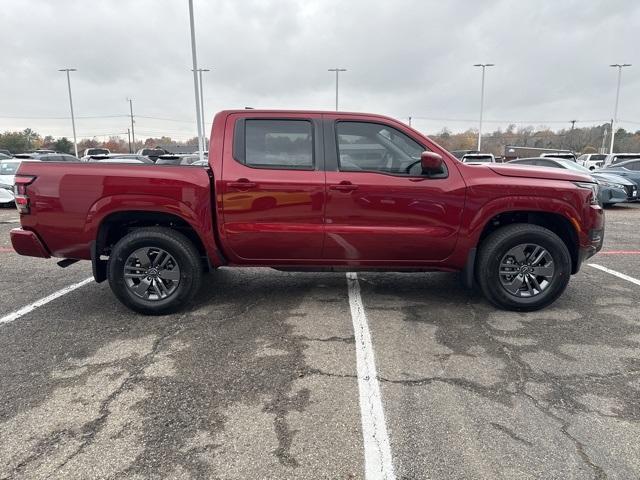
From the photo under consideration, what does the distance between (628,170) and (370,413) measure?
1643 cm

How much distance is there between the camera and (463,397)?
9.45 feet

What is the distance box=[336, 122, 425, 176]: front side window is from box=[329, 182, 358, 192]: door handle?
0.56 ft

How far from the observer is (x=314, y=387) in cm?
298

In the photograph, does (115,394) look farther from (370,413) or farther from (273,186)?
(273,186)

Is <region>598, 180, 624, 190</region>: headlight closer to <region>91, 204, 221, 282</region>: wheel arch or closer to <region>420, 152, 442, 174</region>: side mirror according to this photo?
<region>420, 152, 442, 174</region>: side mirror

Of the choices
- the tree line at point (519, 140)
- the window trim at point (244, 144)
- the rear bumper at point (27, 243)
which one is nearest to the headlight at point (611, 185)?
the window trim at point (244, 144)

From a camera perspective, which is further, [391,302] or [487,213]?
[391,302]

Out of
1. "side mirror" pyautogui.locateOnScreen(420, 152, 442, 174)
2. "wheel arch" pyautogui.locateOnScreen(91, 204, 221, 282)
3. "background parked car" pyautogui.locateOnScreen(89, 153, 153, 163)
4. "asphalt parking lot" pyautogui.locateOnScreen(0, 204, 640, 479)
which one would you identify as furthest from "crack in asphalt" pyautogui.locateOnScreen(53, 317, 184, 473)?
"side mirror" pyautogui.locateOnScreen(420, 152, 442, 174)

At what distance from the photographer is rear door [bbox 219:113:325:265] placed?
407 centimetres

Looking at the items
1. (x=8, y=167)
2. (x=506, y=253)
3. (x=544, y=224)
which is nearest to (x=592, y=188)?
(x=544, y=224)

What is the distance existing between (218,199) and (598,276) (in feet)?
15.7

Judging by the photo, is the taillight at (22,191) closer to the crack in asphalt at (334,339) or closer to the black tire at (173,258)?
the black tire at (173,258)

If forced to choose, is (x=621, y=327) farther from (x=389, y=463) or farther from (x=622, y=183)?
(x=622, y=183)

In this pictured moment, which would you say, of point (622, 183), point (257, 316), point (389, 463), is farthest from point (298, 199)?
point (622, 183)
